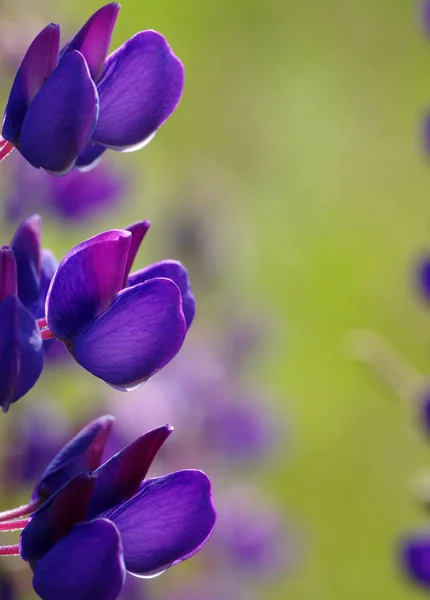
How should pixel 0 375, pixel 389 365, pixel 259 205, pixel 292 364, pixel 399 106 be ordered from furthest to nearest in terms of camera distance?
pixel 399 106 < pixel 259 205 < pixel 292 364 < pixel 389 365 < pixel 0 375

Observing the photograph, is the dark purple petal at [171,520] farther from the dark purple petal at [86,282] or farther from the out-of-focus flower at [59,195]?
the out-of-focus flower at [59,195]

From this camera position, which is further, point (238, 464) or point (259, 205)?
point (259, 205)

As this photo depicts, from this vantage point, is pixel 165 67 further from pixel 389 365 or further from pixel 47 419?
pixel 47 419

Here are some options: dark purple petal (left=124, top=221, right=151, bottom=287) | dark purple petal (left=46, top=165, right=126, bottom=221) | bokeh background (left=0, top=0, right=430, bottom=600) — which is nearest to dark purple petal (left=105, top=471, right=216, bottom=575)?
dark purple petal (left=124, top=221, right=151, bottom=287)

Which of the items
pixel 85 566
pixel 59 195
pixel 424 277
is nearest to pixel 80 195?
pixel 59 195

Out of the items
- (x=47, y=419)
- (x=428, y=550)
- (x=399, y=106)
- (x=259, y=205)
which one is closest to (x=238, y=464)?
(x=47, y=419)

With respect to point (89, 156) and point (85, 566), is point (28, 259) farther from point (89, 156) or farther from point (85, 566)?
point (85, 566)

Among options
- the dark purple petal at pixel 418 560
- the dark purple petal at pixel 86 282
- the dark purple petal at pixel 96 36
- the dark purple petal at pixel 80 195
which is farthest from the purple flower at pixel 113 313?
the dark purple petal at pixel 80 195
